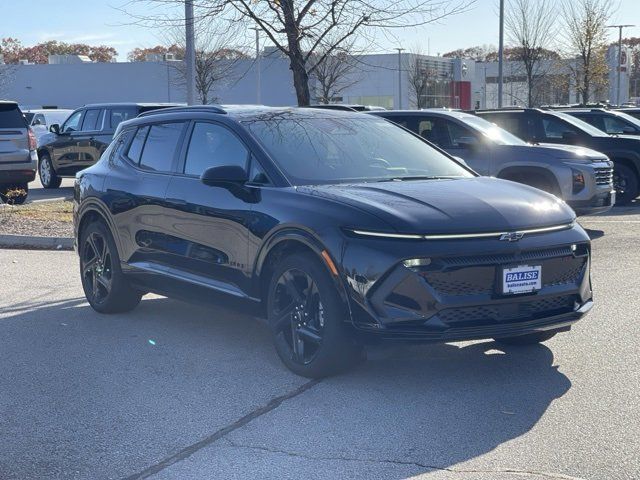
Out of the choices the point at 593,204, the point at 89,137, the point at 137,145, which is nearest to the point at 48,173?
the point at 89,137

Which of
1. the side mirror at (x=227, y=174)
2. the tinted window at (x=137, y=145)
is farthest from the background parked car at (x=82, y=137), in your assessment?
the side mirror at (x=227, y=174)

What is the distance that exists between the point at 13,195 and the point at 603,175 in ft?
33.6

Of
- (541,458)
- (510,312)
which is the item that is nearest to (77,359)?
(510,312)

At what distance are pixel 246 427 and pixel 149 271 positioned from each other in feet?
9.07

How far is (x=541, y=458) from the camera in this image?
475 cm

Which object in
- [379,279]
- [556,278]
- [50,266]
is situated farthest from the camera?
[50,266]

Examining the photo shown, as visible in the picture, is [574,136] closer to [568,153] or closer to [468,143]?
[568,153]

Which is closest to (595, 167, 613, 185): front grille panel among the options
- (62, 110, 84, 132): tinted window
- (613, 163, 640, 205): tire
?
(613, 163, 640, 205): tire

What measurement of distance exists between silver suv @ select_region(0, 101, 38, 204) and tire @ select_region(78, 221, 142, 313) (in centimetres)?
903

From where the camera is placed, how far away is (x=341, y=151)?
23.3 feet

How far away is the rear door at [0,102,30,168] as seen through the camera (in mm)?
17312

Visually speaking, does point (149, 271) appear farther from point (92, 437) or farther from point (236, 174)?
point (92, 437)

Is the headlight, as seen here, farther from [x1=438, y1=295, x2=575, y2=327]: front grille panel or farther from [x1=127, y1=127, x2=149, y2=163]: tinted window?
[x1=438, y1=295, x2=575, y2=327]: front grille panel

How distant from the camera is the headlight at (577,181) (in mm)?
13328
